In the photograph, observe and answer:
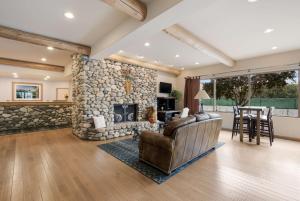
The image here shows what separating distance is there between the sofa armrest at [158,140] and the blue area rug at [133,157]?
44cm

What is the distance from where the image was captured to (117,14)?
2.87 meters

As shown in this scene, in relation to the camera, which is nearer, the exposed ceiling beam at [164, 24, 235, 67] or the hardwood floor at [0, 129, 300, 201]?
the hardwood floor at [0, 129, 300, 201]

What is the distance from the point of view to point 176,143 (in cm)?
254

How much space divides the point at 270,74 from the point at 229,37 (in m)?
2.88

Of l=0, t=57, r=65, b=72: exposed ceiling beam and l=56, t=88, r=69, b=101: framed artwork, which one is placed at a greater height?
l=0, t=57, r=65, b=72: exposed ceiling beam

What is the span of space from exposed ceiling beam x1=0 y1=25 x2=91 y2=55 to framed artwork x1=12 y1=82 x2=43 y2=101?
19.1 ft

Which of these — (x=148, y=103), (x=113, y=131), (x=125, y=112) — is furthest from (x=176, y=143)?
(x=148, y=103)

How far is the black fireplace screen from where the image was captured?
5.75 meters

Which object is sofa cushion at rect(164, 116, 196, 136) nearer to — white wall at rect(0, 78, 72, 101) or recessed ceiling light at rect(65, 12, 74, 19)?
recessed ceiling light at rect(65, 12, 74, 19)

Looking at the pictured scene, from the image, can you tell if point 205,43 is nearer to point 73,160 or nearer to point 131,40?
point 131,40

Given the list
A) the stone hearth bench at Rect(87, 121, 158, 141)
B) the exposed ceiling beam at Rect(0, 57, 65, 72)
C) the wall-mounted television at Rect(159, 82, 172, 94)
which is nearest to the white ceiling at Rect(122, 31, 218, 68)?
the wall-mounted television at Rect(159, 82, 172, 94)

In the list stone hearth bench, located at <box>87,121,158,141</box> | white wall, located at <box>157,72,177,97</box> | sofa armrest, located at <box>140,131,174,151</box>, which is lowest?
stone hearth bench, located at <box>87,121,158,141</box>

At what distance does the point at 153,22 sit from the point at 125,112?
13.2 ft

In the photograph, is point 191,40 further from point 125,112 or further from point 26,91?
point 26,91
